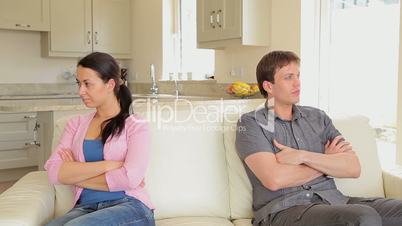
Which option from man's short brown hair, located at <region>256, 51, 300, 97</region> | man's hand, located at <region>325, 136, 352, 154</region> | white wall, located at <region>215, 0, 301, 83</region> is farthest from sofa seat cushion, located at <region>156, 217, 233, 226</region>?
white wall, located at <region>215, 0, 301, 83</region>

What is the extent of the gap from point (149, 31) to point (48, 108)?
Result: 2.79 m

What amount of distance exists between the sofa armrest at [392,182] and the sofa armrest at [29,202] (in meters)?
1.57

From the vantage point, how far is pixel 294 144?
1834 mm

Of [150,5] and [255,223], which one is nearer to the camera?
[255,223]

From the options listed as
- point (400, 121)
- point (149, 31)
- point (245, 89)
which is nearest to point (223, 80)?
Result: point (245, 89)

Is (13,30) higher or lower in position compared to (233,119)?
higher

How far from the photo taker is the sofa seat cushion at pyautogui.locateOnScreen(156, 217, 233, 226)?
1.78 metres

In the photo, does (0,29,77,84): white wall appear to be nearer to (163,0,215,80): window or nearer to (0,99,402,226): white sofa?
(163,0,215,80): window

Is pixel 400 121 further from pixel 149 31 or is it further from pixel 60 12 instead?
pixel 60 12

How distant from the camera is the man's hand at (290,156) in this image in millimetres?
1713

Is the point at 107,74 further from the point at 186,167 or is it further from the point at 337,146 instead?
the point at 337,146

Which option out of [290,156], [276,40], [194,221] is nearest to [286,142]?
[290,156]

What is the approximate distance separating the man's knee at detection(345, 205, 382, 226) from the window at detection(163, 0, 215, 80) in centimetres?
356

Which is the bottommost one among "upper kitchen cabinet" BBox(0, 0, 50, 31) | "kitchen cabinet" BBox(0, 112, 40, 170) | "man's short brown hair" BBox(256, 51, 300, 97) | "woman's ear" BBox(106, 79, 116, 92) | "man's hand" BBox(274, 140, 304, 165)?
"kitchen cabinet" BBox(0, 112, 40, 170)
